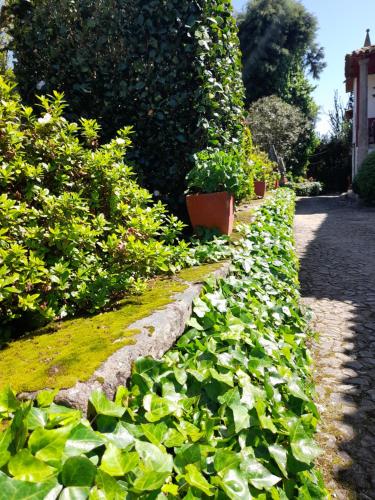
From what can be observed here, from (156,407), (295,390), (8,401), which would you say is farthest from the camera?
(295,390)

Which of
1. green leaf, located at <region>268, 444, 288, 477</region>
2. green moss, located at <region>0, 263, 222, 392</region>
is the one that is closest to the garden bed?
green moss, located at <region>0, 263, 222, 392</region>

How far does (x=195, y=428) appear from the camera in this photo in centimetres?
148

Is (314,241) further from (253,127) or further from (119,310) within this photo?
(253,127)

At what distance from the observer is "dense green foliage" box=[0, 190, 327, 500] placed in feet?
3.25

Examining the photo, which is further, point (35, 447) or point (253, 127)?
point (253, 127)

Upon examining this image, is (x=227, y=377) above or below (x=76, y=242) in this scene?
below

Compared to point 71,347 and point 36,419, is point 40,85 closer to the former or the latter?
point 71,347

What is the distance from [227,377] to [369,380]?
5.68 ft

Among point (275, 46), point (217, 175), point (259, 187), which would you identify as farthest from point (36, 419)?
point (275, 46)

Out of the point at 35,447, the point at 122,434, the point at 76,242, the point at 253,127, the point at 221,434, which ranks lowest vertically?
the point at 221,434

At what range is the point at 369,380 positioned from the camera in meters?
2.94

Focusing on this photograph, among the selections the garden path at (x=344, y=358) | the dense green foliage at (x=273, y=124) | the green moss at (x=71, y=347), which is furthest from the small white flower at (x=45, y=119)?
the dense green foliage at (x=273, y=124)

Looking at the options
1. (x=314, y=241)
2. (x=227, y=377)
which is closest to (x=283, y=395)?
(x=227, y=377)

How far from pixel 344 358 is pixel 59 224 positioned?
2.59 metres
